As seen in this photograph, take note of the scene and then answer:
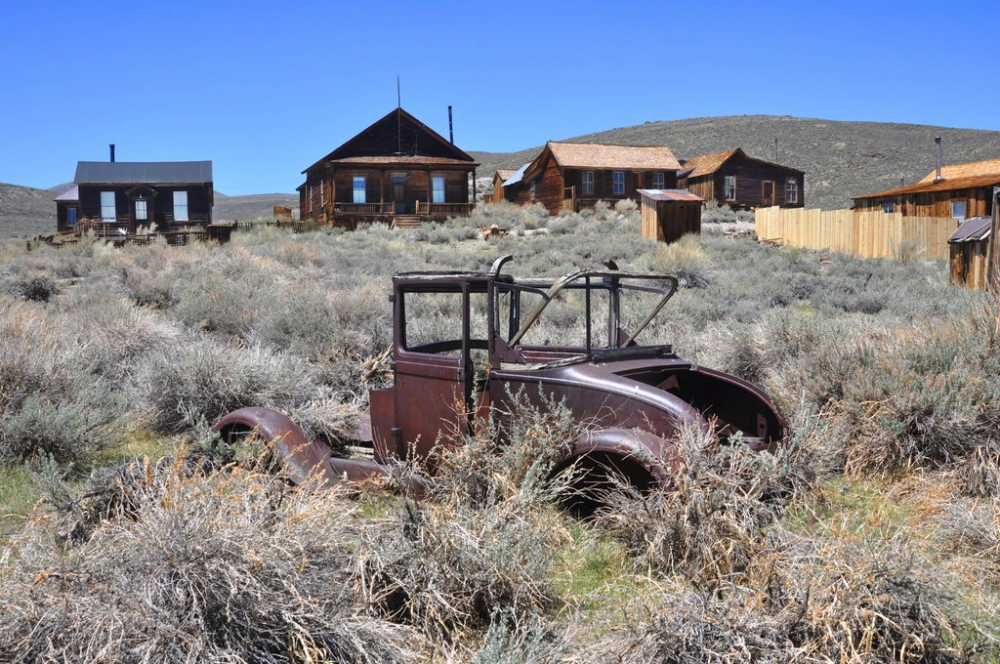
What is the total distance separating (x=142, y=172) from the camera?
44.8 m

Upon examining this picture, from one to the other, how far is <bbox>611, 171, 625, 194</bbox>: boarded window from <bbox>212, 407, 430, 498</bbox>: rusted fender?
135ft

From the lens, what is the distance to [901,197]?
129ft

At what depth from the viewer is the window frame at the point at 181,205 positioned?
1750 inches

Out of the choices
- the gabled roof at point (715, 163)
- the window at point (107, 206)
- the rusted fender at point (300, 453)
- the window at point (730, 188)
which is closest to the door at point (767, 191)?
the gabled roof at point (715, 163)

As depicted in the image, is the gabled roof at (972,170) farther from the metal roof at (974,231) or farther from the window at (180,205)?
the window at (180,205)

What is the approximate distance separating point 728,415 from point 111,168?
154 feet

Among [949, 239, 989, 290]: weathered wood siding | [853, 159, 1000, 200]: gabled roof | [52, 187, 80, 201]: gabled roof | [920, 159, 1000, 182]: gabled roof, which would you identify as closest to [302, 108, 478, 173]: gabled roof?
[52, 187, 80, 201]: gabled roof

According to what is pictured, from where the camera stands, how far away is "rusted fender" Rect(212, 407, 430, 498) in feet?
16.6

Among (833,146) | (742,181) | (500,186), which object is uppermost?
(833,146)

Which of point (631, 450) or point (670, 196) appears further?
point (670, 196)

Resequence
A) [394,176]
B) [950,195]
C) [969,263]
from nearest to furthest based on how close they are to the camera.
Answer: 1. [969,263]
2. [950,195]
3. [394,176]

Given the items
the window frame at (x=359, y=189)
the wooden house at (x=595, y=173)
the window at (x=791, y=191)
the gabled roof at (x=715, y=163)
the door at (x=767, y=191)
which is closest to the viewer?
the window frame at (x=359, y=189)

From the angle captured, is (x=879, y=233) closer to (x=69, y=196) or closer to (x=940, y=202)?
(x=940, y=202)

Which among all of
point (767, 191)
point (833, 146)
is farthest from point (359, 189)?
point (833, 146)
